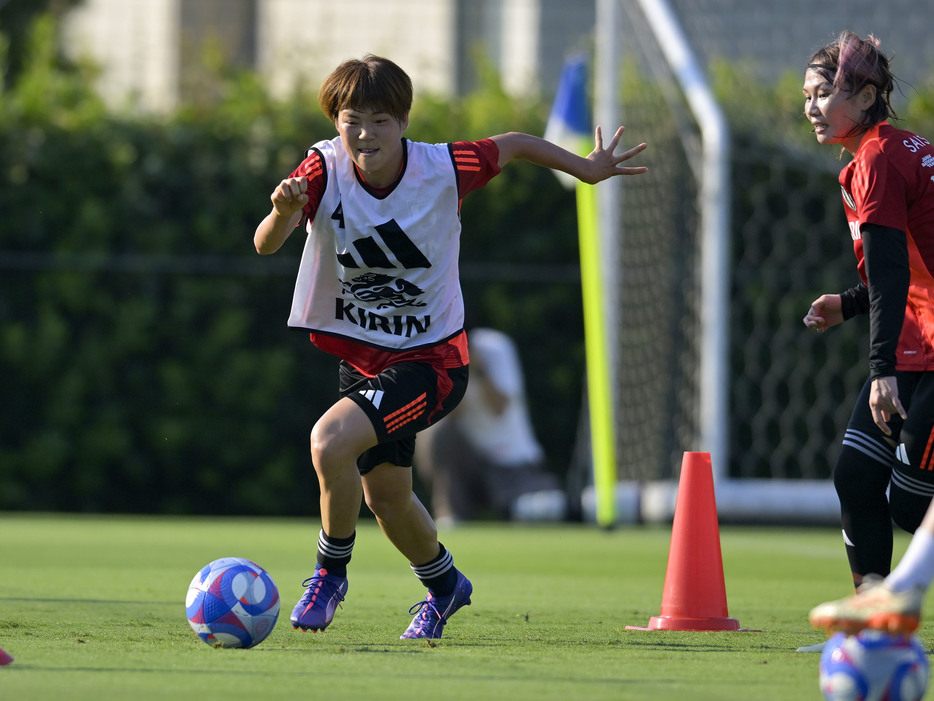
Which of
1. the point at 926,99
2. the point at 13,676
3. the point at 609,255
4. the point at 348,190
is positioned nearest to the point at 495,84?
the point at 609,255

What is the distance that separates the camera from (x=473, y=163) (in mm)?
4785

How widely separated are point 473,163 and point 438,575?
1325 mm

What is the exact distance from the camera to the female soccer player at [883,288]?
158 inches

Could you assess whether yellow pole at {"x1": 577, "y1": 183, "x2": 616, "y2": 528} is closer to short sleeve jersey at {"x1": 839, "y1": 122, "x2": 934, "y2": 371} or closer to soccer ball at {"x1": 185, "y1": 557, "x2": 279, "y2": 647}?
short sleeve jersey at {"x1": 839, "y1": 122, "x2": 934, "y2": 371}

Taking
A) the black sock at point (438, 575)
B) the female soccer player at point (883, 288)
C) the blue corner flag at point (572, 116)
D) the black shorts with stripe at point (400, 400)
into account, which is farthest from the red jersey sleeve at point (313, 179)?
the blue corner flag at point (572, 116)

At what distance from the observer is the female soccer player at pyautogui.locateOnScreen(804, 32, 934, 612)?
402 centimetres

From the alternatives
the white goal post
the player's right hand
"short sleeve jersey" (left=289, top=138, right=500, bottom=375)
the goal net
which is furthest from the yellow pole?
the player's right hand

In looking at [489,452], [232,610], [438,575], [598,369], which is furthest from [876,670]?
[489,452]

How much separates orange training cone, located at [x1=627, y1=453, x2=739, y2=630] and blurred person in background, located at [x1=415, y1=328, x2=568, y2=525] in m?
Answer: 6.21

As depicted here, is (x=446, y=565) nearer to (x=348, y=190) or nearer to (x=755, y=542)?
(x=348, y=190)

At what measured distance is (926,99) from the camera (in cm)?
1215

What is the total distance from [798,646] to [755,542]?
18.0ft

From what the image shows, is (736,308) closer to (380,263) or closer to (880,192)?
(380,263)

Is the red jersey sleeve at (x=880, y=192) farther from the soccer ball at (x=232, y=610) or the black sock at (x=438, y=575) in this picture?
the soccer ball at (x=232, y=610)
